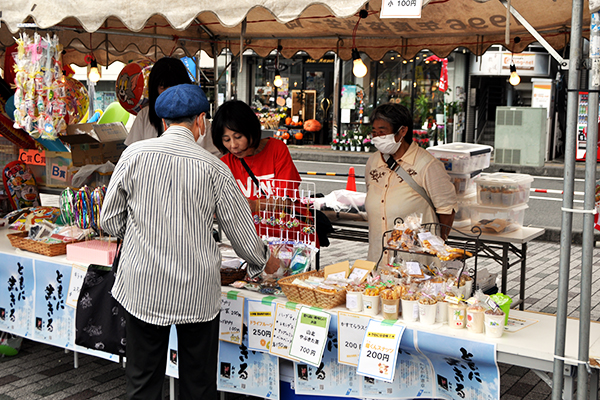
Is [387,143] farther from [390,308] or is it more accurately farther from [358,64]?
[358,64]

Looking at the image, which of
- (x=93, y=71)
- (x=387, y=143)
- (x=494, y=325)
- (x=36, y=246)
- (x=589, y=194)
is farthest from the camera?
(x=93, y=71)

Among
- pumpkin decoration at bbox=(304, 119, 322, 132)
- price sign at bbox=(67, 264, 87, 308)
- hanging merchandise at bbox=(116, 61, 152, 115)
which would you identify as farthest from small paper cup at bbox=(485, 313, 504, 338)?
pumpkin decoration at bbox=(304, 119, 322, 132)

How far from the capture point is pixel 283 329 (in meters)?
3.32

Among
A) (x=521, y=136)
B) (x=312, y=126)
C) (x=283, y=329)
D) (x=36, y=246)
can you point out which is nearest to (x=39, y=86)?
(x=36, y=246)

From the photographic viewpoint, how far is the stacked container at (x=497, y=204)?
16.8 feet

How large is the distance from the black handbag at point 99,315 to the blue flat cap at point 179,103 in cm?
112

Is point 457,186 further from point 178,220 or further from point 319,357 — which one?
point 178,220

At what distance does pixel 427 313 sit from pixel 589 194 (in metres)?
0.91

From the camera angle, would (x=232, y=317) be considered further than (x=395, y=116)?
No

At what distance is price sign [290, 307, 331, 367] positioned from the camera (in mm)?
3154

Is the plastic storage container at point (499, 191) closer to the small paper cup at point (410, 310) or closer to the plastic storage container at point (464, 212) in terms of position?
the plastic storage container at point (464, 212)

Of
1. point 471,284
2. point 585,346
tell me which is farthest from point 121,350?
point 585,346

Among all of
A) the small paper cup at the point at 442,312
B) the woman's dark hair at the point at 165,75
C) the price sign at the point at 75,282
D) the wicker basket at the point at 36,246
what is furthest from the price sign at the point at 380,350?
the woman's dark hair at the point at 165,75

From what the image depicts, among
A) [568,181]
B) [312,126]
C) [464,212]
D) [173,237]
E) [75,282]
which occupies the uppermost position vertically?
[568,181]
